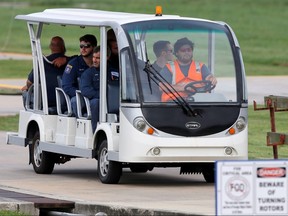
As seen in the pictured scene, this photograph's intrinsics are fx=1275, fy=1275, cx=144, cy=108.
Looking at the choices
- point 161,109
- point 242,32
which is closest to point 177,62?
point 161,109

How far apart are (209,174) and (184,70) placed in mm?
1297

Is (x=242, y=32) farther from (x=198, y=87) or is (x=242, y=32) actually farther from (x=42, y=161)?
(x=198, y=87)

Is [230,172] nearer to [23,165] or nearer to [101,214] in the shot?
[101,214]

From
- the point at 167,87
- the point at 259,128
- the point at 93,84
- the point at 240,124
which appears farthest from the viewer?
the point at 259,128

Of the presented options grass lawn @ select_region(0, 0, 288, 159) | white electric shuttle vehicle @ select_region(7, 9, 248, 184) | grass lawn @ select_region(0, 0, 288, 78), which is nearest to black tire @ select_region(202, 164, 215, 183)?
white electric shuttle vehicle @ select_region(7, 9, 248, 184)

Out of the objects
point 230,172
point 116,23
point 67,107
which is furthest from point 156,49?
point 230,172

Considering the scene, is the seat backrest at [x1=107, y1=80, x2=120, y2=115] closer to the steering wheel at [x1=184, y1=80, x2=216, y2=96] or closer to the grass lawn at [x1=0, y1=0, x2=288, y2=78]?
the steering wheel at [x1=184, y1=80, x2=216, y2=96]

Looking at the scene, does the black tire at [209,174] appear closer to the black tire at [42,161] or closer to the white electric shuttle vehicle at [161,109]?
the white electric shuttle vehicle at [161,109]

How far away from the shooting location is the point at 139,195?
13672 millimetres

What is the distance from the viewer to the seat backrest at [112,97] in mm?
14997

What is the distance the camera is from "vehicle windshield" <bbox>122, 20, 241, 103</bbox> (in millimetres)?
14539

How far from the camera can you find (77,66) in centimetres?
1595

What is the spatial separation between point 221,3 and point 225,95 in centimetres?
5838

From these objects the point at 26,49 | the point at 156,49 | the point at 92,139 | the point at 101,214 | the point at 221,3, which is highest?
the point at 221,3
